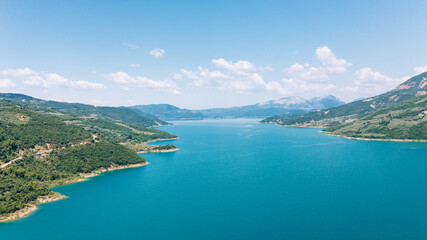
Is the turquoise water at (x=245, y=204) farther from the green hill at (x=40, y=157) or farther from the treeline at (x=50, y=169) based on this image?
the green hill at (x=40, y=157)

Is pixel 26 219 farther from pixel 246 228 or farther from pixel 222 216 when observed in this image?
pixel 246 228

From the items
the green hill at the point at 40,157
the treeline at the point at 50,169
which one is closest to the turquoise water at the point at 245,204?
the treeline at the point at 50,169

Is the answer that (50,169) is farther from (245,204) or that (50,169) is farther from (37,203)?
(245,204)

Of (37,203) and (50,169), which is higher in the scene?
(50,169)

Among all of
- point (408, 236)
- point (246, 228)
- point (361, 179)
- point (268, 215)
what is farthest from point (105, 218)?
point (361, 179)

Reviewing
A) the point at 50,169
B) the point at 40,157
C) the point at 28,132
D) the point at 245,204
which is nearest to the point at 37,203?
the point at 50,169

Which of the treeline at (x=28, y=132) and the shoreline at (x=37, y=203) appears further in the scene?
the treeline at (x=28, y=132)
